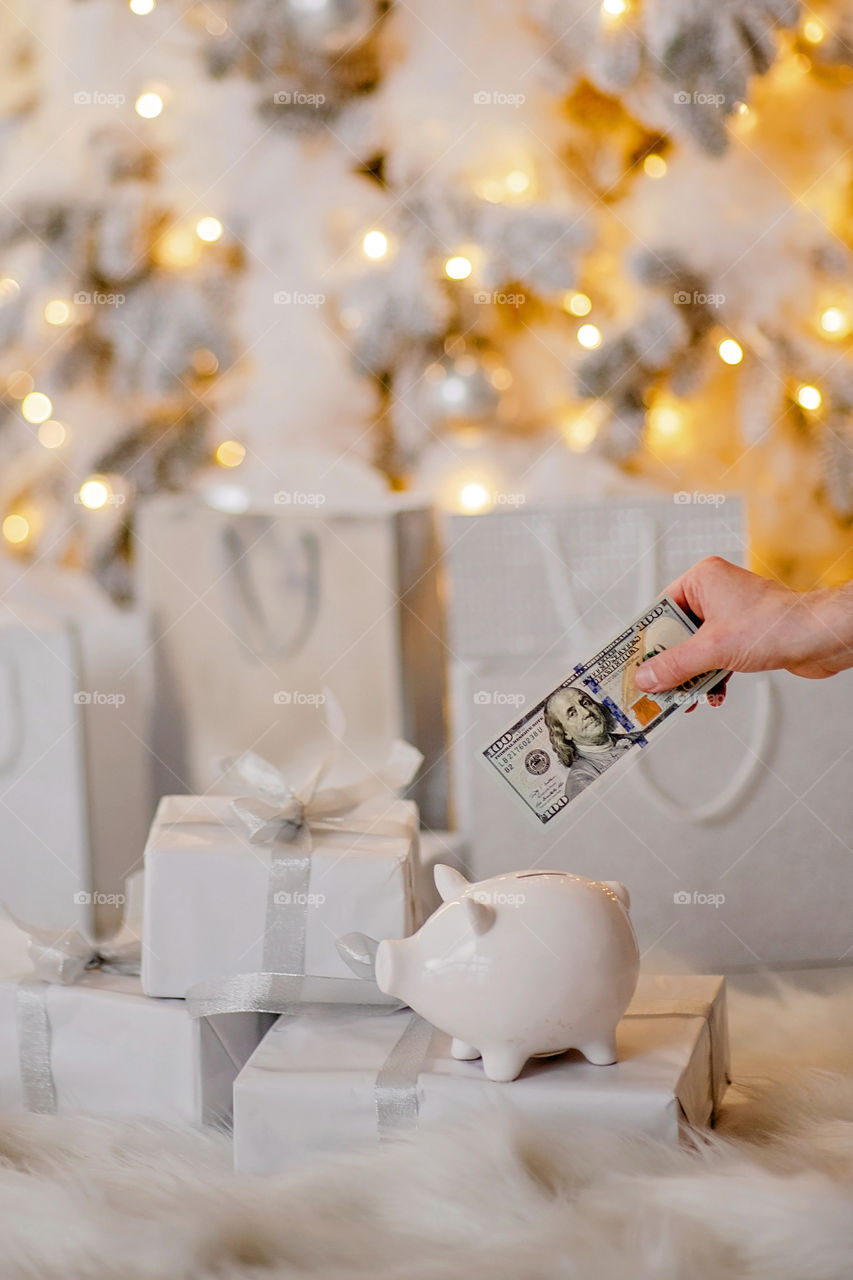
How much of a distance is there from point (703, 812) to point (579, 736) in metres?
0.49

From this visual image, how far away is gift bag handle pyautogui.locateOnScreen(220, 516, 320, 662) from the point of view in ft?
5.69

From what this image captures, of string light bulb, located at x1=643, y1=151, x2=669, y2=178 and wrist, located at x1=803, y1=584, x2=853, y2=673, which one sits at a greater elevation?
string light bulb, located at x1=643, y1=151, x2=669, y2=178

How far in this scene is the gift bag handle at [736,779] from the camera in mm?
1329

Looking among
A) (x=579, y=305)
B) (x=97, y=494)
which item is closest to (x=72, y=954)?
(x=97, y=494)

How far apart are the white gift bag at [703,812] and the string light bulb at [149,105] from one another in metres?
0.87

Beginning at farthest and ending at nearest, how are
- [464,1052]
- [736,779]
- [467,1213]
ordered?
[736,779], [464,1052], [467,1213]

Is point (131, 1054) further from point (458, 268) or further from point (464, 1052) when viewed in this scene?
point (458, 268)

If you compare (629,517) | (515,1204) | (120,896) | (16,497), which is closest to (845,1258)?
(515,1204)

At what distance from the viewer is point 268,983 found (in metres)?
0.89

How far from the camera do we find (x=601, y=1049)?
79 centimetres

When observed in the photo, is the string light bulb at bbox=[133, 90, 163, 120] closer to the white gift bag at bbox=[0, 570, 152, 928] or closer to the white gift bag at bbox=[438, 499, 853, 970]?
the white gift bag at bbox=[0, 570, 152, 928]

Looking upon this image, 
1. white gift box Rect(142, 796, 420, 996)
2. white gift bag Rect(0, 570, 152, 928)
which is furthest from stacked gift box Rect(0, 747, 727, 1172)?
white gift bag Rect(0, 570, 152, 928)

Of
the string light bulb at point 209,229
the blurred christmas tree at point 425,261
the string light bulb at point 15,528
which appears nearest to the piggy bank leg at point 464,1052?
the blurred christmas tree at point 425,261

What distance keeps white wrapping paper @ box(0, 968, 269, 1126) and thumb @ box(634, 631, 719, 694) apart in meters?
0.40
